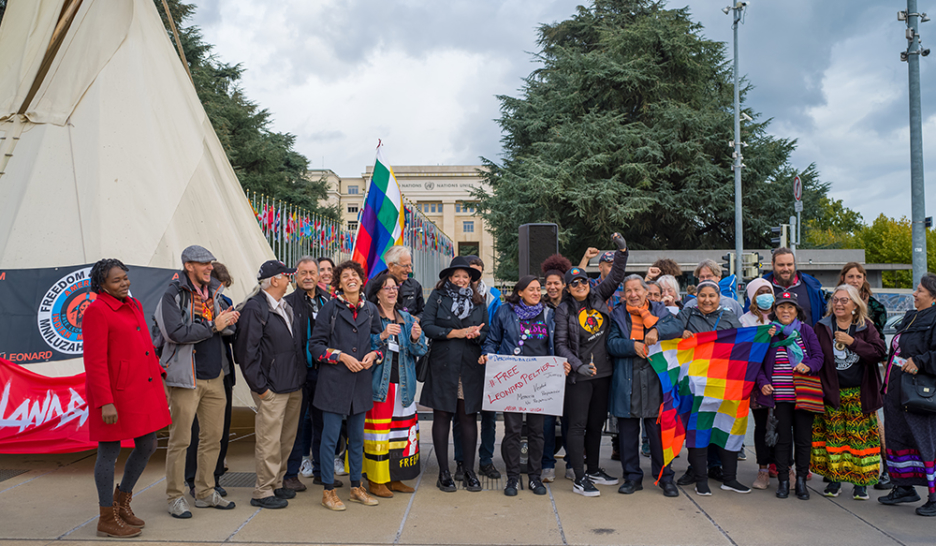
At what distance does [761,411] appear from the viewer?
559 cm

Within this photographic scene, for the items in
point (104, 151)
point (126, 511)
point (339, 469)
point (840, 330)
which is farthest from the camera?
point (104, 151)

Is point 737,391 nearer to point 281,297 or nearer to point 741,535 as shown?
point 741,535

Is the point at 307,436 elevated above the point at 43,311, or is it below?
below

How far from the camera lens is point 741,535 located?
4410mm

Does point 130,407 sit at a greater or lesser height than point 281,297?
lesser

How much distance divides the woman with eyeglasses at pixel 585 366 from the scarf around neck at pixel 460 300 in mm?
782

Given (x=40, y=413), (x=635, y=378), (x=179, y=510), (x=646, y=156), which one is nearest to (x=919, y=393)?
(x=635, y=378)

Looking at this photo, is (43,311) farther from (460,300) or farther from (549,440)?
(549,440)

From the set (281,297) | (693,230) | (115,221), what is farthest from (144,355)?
(693,230)

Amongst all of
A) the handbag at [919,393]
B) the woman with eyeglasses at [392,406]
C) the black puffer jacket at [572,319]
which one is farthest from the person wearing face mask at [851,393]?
the woman with eyeglasses at [392,406]

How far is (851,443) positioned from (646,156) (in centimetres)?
2044

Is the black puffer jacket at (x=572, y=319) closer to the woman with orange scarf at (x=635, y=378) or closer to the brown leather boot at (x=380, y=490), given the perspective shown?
the woman with orange scarf at (x=635, y=378)

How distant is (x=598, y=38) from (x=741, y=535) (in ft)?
94.2

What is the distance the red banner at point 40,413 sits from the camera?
5520mm
